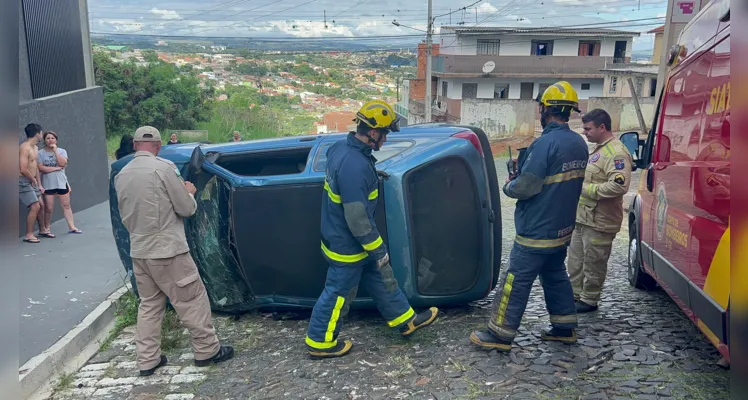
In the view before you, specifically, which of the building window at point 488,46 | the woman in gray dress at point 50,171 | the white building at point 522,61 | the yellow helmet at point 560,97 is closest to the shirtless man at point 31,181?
the woman in gray dress at point 50,171

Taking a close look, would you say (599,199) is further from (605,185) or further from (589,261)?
(589,261)

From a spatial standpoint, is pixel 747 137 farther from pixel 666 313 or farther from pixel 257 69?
pixel 257 69

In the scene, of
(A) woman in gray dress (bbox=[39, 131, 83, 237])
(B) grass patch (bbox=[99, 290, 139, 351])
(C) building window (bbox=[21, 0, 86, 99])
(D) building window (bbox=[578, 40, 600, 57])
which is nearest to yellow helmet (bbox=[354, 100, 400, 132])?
(B) grass patch (bbox=[99, 290, 139, 351])

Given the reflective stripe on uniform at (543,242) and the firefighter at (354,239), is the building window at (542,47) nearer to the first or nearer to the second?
the reflective stripe on uniform at (543,242)

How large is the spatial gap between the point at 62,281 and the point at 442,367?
4.20m

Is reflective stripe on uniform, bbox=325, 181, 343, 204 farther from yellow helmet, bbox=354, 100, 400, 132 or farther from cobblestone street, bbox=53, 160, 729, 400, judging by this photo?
cobblestone street, bbox=53, 160, 729, 400

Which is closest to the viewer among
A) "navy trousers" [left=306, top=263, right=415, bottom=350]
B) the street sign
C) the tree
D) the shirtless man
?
"navy trousers" [left=306, top=263, right=415, bottom=350]

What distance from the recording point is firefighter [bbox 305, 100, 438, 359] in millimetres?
3711

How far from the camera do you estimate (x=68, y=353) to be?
414cm

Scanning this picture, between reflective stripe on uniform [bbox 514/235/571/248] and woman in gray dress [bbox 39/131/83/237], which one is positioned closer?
reflective stripe on uniform [bbox 514/235/571/248]

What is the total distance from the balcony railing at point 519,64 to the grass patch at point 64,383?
38.0 meters

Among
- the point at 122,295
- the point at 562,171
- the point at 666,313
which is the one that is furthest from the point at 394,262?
the point at 122,295

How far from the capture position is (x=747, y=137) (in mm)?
677

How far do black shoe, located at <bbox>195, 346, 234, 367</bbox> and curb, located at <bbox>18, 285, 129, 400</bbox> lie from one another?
913mm
